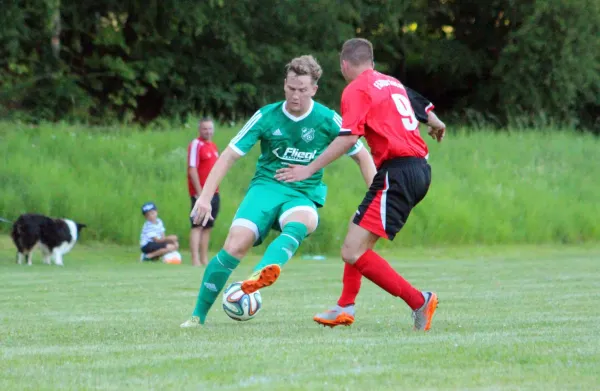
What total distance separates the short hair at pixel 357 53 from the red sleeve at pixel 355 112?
0.28 meters

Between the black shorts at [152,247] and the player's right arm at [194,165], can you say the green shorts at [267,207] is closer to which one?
the player's right arm at [194,165]

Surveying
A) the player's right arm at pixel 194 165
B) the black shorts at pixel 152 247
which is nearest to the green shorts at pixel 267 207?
the player's right arm at pixel 194 165

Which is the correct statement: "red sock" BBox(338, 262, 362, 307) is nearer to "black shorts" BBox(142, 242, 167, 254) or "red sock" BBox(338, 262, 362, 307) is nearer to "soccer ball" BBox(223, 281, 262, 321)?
"soccer ball" BBox(223, 281, 262, 321)

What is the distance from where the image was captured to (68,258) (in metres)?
19.4

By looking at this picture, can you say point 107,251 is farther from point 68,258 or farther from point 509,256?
point 509,256

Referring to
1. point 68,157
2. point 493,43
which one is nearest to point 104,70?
point 68,157

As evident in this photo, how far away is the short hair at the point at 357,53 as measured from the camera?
7.93 metres

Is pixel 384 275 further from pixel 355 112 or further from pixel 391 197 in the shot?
pixel 355 112

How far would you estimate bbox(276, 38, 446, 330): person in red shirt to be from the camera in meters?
7.70

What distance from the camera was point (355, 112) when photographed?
7688 millimetres

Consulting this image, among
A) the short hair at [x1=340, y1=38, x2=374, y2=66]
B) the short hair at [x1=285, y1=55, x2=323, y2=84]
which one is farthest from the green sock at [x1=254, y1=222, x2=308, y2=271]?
the short hair at [x1=340, y1=38, x2=374, y2=66]

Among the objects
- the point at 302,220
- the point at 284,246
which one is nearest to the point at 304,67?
the point at 302,220

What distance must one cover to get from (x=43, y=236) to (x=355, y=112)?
11043 mm

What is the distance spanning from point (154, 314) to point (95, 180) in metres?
14.3
